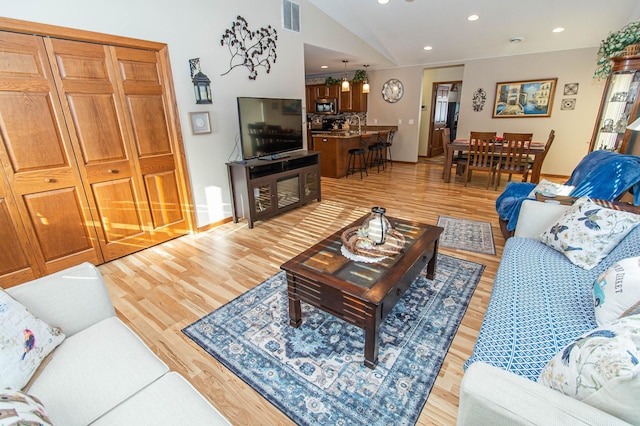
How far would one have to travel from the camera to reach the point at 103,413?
1.08 m

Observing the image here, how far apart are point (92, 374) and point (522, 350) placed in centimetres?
176

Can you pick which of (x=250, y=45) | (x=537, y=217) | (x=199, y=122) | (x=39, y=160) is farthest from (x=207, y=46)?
(x=537, y=217)

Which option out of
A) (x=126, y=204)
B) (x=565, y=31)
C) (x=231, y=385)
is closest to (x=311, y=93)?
(x=565, y=31)

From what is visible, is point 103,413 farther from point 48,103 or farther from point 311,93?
point 311,93

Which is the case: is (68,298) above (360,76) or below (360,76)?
below

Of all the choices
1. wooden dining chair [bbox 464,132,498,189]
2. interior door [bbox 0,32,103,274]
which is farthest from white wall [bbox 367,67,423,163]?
interior door [bbox 0,32,103,274]

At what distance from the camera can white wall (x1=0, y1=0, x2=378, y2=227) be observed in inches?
102

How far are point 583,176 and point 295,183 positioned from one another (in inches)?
131

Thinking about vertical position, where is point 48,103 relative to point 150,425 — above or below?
above

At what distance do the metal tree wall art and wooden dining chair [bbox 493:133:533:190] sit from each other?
4.03 metres

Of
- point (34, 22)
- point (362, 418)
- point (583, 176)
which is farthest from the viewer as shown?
point (583, 176)

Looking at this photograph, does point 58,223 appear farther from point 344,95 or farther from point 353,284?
point 344,95

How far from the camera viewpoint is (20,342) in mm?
1181

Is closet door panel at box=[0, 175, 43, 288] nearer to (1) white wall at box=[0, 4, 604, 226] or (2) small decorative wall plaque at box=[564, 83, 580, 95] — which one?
(1) white wall at box=[0, 4, 604, 226]
